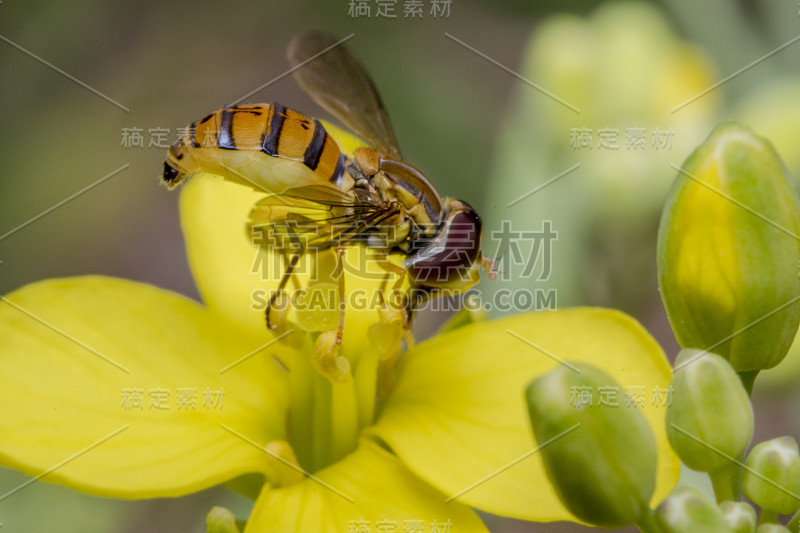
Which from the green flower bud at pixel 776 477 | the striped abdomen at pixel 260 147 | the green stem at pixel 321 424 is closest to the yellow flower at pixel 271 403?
the green stem at pixel 321 424

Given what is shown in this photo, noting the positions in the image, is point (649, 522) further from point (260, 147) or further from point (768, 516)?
point (260, 147)

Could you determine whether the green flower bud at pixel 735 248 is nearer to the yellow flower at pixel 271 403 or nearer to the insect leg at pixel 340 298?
the yellow flower at pixel 271 403

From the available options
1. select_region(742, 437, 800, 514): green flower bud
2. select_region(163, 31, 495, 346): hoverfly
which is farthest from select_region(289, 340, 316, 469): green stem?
select_region(742, 437, 800, 514): green flower bud

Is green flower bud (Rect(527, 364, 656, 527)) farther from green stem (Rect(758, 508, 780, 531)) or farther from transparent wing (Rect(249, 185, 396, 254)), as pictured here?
transparent wing (Rect(249, 185, 396, 254))

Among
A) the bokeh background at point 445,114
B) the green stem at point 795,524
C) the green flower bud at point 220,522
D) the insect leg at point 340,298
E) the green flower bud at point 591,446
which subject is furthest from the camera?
the bokeh background at point 445,114

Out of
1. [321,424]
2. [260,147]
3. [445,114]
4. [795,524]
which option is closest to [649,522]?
[795,524]

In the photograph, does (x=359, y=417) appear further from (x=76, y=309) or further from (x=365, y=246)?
(x=76, y=309)

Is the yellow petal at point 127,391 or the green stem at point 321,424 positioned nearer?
the yellow petal at point 127,391

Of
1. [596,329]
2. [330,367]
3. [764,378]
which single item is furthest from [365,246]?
[764,378]
